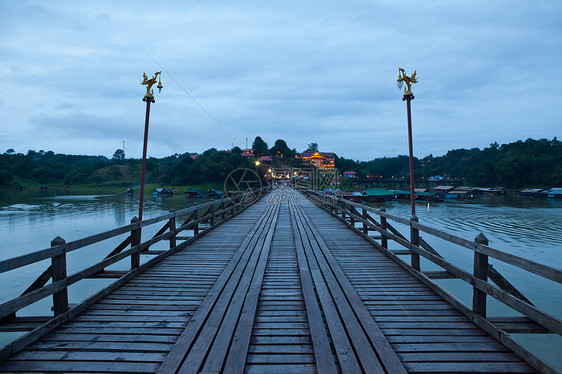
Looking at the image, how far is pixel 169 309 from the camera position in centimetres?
417

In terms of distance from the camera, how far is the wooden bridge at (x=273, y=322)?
2.91 m

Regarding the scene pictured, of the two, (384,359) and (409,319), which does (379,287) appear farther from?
(384,359)

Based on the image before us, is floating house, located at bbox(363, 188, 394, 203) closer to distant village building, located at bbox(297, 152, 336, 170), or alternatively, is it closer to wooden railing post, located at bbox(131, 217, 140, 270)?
wooden railing post, located at bbox(131, 217, 140, 270)

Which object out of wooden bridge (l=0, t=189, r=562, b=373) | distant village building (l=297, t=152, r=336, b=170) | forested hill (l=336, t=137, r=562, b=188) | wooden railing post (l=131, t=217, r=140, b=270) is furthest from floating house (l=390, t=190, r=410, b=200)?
distant village building (l=297, t=152, r=336, b=170)

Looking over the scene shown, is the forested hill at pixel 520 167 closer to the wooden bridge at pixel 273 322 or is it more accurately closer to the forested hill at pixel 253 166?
the forested hill at pixel 253 166

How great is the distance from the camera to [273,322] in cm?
383

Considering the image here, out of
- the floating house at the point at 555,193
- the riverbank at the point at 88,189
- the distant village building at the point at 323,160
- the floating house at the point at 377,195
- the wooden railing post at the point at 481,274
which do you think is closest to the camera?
the wooden railing post at the point at 481,274

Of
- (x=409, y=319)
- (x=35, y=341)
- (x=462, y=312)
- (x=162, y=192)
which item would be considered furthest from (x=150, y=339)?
(x=162, y=192)

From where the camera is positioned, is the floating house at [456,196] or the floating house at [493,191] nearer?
the floating house at [456,196]

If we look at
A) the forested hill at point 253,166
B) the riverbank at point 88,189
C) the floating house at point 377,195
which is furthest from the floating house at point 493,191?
the riverbank at point 88,189

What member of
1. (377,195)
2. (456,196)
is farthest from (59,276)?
(456,196)

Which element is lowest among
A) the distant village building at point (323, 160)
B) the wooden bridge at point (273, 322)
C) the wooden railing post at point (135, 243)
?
the wooden bridge at point (273, 322)

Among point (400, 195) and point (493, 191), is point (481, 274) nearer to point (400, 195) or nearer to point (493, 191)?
point (400, 195)

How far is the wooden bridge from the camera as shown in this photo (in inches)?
115
